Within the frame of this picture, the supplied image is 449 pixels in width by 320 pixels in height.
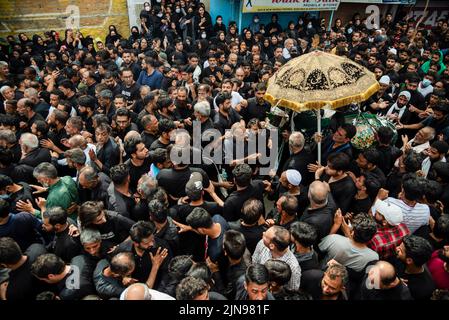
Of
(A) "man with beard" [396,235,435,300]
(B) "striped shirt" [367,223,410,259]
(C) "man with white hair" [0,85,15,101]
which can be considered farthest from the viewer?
(C) "man with white hair" [0,85,15,101]

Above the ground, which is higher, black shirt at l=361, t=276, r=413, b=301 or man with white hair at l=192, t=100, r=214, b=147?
man with white hair at l=192, t=100, r=214, b=147

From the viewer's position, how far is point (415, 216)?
379cm

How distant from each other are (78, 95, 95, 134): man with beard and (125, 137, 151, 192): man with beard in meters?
1.96

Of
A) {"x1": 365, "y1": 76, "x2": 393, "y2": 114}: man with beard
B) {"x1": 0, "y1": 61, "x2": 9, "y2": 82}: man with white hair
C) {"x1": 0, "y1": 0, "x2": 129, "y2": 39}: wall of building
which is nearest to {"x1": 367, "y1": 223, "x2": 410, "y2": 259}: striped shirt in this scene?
{"x1": 365, "y1": 76, "x2": 393, "y2": 114}: man with beard

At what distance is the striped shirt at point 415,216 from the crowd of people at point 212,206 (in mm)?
15

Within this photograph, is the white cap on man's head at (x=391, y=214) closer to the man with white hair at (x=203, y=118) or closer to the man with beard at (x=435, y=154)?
the man with beard at (x=435, y=154)

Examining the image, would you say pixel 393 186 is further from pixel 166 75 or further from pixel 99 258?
pixel 166 75

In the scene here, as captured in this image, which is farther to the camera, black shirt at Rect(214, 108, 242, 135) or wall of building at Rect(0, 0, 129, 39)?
wall of building at Rect(0, 0, 129, 39)

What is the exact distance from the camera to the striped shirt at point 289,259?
3105mm

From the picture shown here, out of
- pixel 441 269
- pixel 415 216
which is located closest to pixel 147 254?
pixel 441 269

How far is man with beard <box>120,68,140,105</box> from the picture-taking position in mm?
A: 7023

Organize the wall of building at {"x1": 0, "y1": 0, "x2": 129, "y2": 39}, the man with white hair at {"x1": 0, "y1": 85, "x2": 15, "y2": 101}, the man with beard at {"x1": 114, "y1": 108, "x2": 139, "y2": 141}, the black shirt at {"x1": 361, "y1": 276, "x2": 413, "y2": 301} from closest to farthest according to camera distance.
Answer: the black shirt at {"x1": 361, "y1": 276, "x2": 413, "y2": 301} < the man with beard at {"x1": 114, "y1": 108, "x2": 139, "y2": 141} < the man with white hair at {"x1": 0, "y1": 85, "x2": 15, "y2": 101} < the wall of building at {"x1": 0, "y1": 0, "x2": 129, "y2": 39}

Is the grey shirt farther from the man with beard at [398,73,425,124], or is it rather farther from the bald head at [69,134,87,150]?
the man with beard at [398,73,425,124]

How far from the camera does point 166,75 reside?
7.90m
